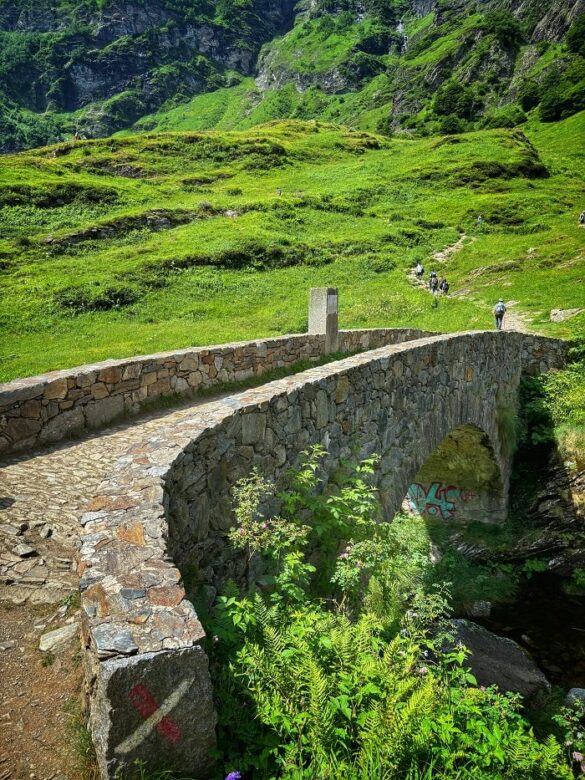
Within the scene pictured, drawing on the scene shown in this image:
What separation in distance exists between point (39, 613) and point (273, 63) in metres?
194

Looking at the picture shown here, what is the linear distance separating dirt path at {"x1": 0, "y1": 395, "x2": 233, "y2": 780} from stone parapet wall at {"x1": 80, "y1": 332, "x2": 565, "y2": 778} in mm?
299

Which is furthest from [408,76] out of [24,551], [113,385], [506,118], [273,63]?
[24,551]

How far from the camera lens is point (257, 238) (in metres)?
32.9

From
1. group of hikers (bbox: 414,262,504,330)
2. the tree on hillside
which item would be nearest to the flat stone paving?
group of hikers (bbox: 414,262,504,330)

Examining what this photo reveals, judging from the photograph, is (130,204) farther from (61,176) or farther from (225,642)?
(225,642)

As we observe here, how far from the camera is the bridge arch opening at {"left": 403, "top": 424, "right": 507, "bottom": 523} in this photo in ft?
45.7

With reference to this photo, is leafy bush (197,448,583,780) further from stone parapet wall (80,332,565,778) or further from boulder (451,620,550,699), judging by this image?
boulder (451,620,550,699)

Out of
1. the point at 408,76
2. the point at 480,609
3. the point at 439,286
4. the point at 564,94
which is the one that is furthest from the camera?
the point at 408,76

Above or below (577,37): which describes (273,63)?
above

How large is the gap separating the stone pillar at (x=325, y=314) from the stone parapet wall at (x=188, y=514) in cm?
452

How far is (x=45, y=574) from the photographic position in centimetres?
344

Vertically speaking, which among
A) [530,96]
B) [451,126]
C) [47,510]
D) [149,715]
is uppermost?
[530,96]

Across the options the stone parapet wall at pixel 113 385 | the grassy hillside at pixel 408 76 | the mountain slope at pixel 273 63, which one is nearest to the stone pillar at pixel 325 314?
the stone parapet wall at pixel 113 385

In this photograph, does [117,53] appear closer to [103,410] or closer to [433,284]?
[433,284]
